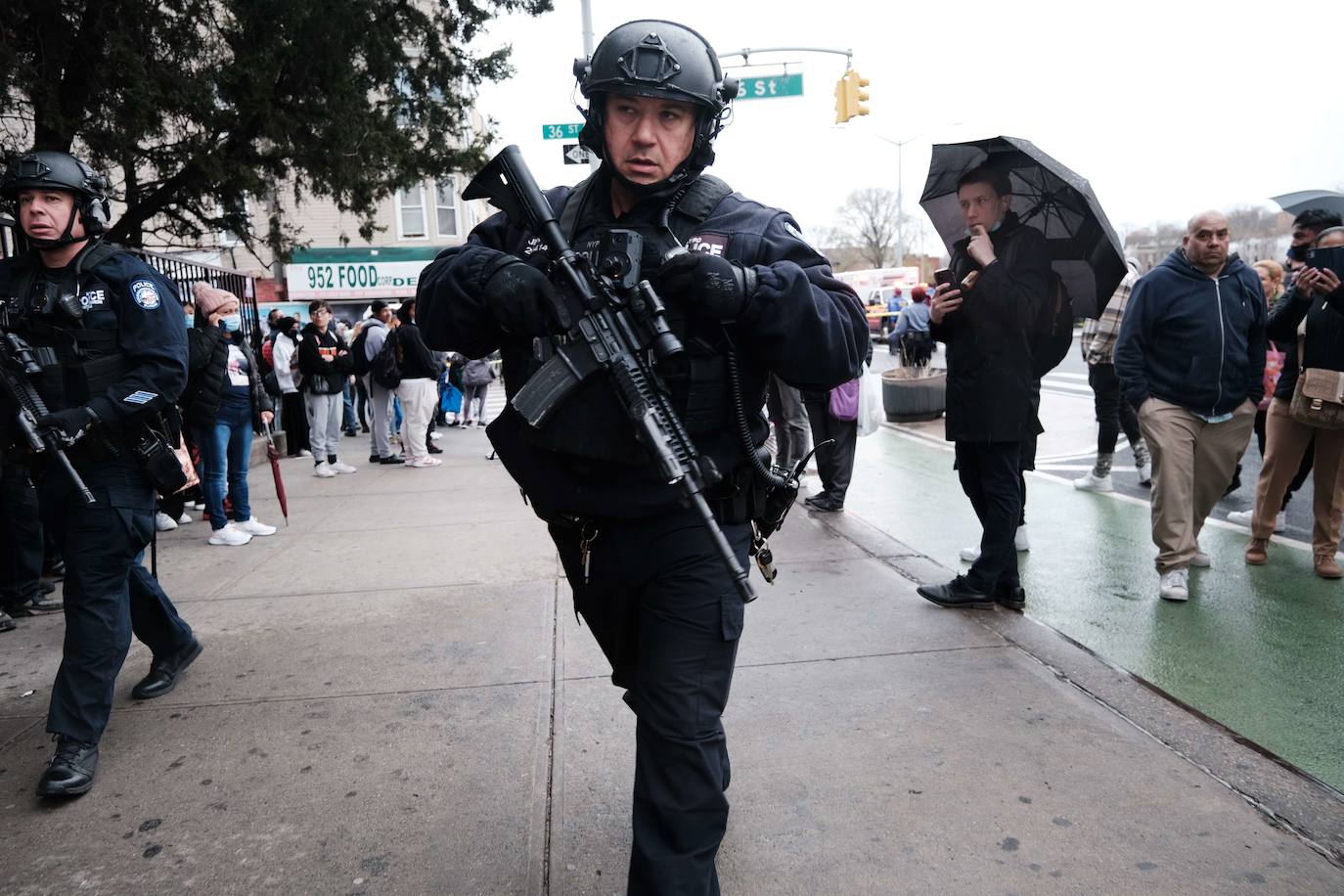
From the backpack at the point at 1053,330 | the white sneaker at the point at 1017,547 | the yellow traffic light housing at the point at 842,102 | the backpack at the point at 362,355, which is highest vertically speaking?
the yellow traffic light housing at the point at 842,102

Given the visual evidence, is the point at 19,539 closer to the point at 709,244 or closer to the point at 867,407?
the point at 709,244

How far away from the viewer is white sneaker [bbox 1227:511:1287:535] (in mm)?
5988

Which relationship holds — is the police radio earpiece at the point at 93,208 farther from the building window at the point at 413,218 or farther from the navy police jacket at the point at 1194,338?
the building window at the point at 413,218

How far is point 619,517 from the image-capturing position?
6.81 feet

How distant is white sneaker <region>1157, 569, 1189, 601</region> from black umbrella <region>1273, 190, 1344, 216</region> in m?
2.13

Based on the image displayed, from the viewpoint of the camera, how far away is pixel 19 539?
4.85 meters

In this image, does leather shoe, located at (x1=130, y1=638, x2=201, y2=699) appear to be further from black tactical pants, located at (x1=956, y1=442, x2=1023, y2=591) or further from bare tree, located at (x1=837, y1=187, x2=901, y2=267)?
bare tree, located at (x1=837, y1=187, x2=901, y2=267)

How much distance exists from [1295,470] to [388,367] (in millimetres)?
7987

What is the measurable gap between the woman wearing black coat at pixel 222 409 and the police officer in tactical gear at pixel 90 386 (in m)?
2.78

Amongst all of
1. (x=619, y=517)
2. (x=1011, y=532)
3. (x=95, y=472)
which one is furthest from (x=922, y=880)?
(x=95, y=472)

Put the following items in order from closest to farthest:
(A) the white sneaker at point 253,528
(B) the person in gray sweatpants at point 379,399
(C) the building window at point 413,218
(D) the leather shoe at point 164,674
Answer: (D) the leather shoe at point 164,674 → (A) the white sneaker at point 253,528 → (B) the person in gray sweatpants at point 379,399 → (C) the building window at point 413,218

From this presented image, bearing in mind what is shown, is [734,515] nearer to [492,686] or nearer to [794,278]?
[794,278]

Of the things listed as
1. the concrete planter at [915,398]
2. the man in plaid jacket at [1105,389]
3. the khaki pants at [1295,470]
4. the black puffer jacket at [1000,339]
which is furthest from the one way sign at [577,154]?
the concrete planter at [915,398]

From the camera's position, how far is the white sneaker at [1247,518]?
236 inches
